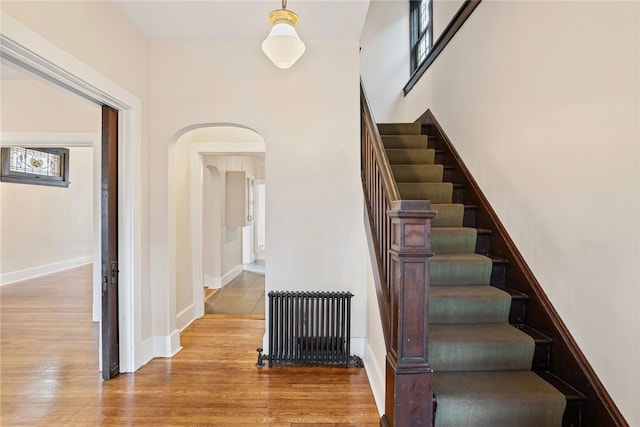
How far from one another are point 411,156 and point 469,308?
6.24 feet

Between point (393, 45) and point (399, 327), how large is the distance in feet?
15.9

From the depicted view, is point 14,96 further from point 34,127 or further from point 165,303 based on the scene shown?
point 165,303

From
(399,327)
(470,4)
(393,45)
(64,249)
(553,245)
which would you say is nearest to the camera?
(399,327)

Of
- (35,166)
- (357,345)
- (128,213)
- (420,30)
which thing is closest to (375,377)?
(357,345)

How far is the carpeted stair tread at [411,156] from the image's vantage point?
358cm

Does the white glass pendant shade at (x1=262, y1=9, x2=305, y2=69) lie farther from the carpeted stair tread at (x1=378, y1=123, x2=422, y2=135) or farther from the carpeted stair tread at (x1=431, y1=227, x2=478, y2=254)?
the carpeted stair tread at (x1=378, y1=123, x2=422, y2=135)

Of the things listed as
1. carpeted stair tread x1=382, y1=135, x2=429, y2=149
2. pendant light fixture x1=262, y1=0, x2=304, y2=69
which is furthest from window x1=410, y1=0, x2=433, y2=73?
pendant light fixture x1=262, y1=0, x2=304, y2=69

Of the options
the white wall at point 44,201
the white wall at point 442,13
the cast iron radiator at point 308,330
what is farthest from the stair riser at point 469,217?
the white wall at point 44,201

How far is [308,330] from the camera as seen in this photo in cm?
295

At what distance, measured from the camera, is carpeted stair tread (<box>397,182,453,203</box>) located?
313 cm

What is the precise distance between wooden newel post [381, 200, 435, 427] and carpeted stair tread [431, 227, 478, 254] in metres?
1.17

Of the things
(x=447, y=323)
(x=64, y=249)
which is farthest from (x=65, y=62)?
(x=64, y=249)

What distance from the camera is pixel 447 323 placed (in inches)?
89.0

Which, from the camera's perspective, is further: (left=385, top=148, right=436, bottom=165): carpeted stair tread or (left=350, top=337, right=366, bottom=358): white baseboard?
(left=385, top=148, right=436, bottom=165): carpeted stair tread
